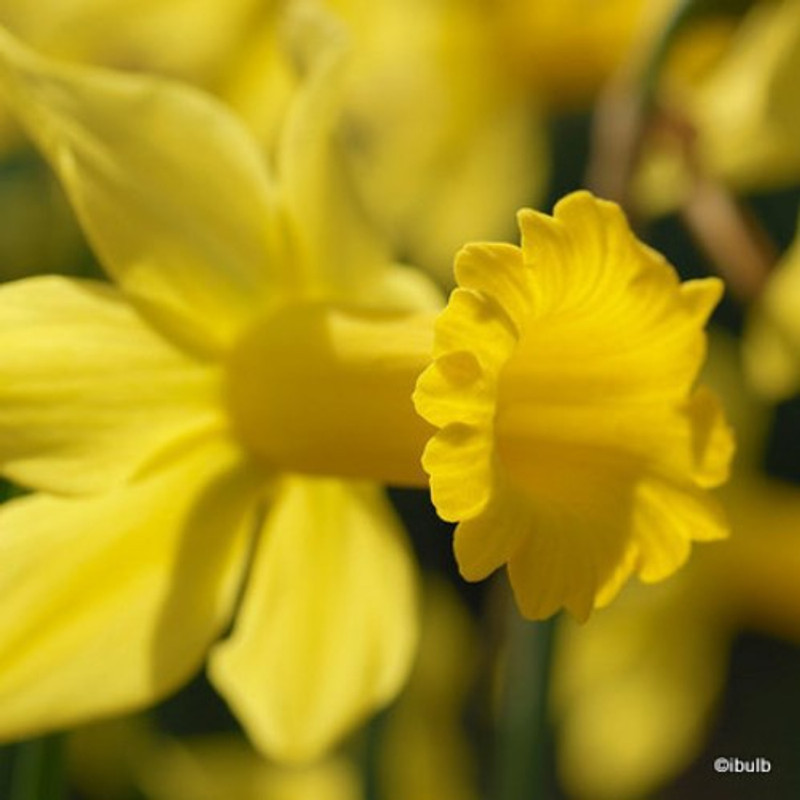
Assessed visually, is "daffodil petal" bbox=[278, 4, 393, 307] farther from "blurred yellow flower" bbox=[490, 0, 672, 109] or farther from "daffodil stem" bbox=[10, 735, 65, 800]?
"blurred yellow flower" bbox=[490, 0, 672, 109]

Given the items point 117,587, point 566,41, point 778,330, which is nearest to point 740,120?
point 778,330

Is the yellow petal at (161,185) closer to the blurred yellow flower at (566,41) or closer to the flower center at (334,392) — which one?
the flower center at (334,392)

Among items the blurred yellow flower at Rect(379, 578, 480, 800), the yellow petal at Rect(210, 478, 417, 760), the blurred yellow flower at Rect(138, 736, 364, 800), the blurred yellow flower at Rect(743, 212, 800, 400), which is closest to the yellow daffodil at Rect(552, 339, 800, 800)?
the blurred yellow flower at Rect(379, 578, 480, 800)

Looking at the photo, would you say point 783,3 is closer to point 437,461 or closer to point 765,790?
point 437,461

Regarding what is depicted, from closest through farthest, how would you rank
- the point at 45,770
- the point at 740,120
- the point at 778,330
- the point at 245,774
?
1. the point at 45,770
2. the point at 778,330
3. the point at 740,120
4. the point at 245,774

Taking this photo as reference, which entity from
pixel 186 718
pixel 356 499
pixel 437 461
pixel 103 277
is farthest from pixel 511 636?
pixel 186 718

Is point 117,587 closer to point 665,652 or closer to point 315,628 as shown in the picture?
point 315,628
